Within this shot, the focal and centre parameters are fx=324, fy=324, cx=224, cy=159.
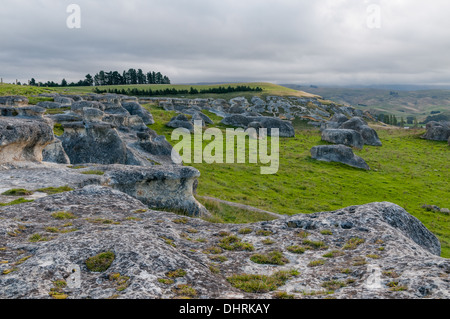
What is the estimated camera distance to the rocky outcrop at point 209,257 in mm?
6734

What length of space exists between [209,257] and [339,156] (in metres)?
44.1

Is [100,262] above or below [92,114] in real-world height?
below

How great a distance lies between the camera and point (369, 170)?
47250 millimetres

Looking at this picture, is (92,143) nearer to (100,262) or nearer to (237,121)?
(100,262)

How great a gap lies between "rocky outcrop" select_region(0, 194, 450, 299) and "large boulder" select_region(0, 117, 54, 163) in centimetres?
1037

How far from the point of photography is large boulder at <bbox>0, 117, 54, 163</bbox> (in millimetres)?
21156

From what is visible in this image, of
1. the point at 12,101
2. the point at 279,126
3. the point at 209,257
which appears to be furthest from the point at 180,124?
the point at 209,257

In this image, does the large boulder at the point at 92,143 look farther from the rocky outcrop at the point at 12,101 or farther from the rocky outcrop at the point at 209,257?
the rocky outcrop at the point at 12,101

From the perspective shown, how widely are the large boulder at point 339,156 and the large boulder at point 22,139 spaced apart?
38.9m

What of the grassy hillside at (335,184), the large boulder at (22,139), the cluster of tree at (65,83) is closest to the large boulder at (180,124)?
the grassy hillside at (335,184)

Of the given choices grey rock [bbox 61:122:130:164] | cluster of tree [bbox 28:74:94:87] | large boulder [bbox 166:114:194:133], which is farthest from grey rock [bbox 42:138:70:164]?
cluster of tree [bbox 28:74:94:87]

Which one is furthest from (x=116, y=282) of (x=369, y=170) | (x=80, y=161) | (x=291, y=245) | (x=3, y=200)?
(x=369, y=170)

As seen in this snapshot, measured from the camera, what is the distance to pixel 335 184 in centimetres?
3922

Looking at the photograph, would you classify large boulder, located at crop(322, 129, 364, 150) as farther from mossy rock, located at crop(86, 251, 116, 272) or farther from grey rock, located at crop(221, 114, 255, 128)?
mossy rock, located at crop(86, 251, 116, 272)
